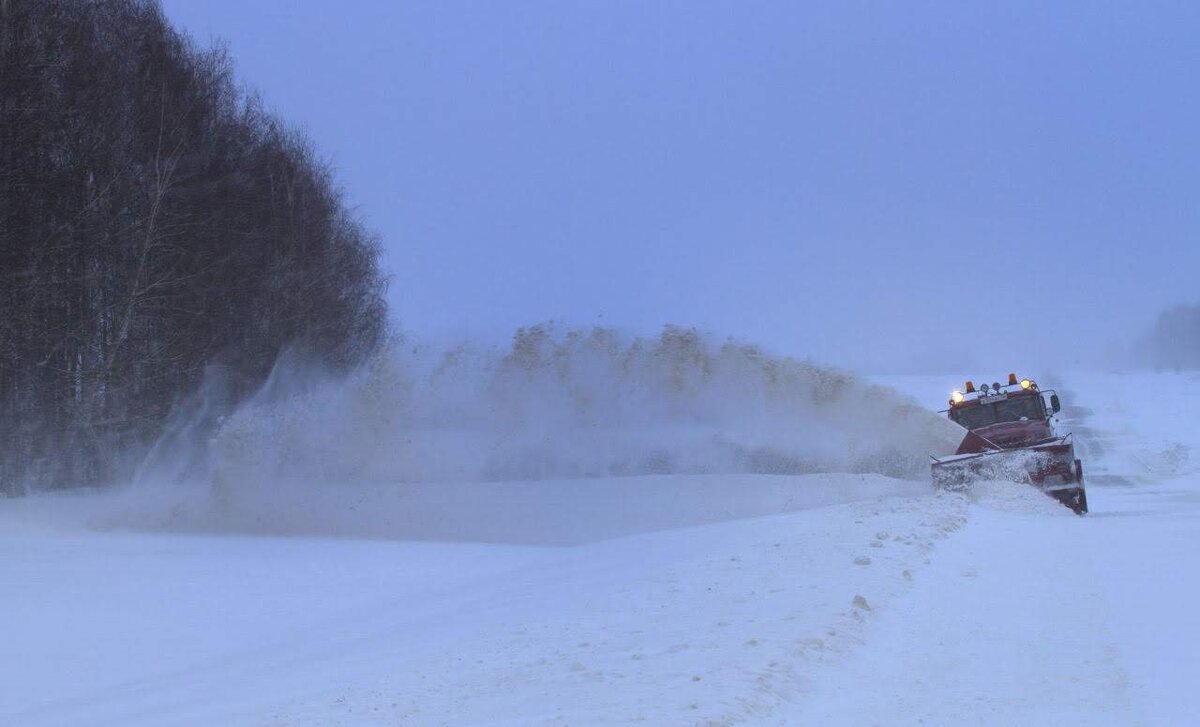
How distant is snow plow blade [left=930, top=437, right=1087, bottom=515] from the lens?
1648 centimetres

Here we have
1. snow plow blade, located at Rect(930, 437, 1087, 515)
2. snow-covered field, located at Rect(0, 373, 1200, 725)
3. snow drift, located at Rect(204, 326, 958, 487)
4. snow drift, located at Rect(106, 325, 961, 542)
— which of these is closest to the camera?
snow-covered field, located at Rect(0, 373, 1200, 725)

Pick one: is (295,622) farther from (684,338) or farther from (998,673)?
(684,338)

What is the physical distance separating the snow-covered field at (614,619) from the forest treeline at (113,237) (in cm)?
605

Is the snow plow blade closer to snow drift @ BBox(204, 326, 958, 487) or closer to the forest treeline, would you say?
snow drift @ BBox(204, 326, 958, 487)

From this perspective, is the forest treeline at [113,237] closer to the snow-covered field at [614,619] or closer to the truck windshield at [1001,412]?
the snow-covered field at [614,619]

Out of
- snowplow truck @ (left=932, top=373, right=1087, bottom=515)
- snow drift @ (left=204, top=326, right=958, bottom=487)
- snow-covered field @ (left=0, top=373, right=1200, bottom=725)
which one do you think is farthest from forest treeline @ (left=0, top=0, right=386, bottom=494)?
snowplow truck @ (left=932, top=373, right=1087, bottom=515)

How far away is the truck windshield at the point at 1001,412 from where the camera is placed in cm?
1972

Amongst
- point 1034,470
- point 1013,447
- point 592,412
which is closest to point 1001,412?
point 1013,447

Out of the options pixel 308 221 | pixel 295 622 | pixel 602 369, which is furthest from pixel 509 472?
pixel 295 622

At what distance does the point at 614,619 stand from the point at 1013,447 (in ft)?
39.9

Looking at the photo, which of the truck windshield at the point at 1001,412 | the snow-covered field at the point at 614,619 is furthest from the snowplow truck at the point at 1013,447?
the snow-covered field at the point at 614,619

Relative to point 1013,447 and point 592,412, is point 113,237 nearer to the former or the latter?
point 592,412

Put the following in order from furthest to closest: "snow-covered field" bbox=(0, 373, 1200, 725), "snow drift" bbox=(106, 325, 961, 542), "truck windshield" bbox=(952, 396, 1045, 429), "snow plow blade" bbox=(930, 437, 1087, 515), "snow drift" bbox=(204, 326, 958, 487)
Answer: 1. "snow drift" bbox=(204, 326, 958, 487)
2. "truck windshield" bbox=(952, 396, 1045, 429)
3. "snow drift" bbox=(106, 325, 961, 542)
4. "snow plow blade" bbox=(930, 437, 1087, 515)
5. "snow-covered field" bbox=(0, 373, 1200, 725)

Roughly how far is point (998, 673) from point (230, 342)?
1003 inches
